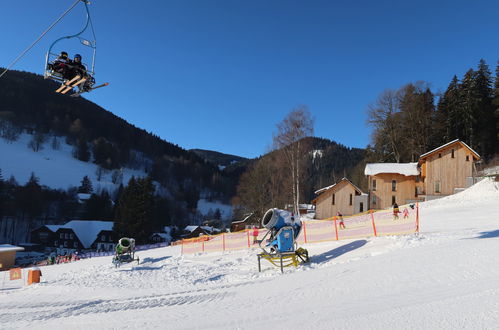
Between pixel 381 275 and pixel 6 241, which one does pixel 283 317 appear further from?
pixel 6 241

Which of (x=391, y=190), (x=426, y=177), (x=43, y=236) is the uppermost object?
(x=426, y=177)

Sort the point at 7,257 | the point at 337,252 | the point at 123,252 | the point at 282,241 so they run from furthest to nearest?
the point at 7,257 < the point at 123,252 < the point at 337,252 < the point at 282,241

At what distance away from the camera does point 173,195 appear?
156750 millimetres

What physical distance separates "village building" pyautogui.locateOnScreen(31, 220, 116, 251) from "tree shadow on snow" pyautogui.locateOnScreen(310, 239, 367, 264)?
70.8m

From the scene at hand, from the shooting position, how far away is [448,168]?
39000 millimetres

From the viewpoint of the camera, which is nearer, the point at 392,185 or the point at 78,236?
the point at 392,185

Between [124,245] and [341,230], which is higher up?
[341,230]

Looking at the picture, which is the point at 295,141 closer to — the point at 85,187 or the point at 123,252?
the point at 123,252

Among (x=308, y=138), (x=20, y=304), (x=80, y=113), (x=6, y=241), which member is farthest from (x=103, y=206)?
(x=80, y=113)

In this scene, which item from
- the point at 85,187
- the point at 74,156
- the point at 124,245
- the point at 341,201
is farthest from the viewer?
the point at 74,156

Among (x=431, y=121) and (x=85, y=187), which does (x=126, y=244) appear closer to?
(x=431, y=121)

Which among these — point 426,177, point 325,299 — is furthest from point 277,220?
point 426,177

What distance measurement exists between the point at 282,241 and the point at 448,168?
3532cm

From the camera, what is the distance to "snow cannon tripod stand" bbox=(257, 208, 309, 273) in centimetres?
1251
